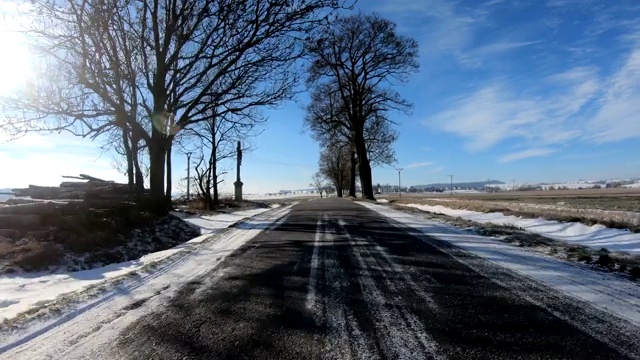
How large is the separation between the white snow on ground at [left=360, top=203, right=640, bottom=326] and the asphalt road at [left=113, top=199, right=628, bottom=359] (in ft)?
1.18

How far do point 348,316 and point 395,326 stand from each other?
1.82 feet

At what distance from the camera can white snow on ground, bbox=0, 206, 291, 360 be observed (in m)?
4.05

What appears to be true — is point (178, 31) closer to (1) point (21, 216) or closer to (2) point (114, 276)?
(1) point (21, 216)

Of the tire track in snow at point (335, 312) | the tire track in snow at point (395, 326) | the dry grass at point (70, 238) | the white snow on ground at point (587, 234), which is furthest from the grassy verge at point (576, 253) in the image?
the dry grass at point (70, 238)

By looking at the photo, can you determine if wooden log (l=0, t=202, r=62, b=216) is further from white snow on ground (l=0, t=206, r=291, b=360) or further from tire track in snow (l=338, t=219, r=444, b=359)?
Result: tire track in snow (l=338, t=219, r=444, b=359)

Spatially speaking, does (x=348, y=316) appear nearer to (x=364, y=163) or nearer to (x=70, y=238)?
(x=70, y=238)

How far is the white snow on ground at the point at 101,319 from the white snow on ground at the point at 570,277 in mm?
4747

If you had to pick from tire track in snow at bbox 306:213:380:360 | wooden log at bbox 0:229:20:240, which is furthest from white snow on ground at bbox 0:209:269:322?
tire track in snow at bbox 306:213:380:360

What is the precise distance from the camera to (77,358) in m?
3.85

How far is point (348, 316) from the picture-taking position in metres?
4.77

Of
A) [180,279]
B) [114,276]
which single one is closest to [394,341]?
[180,279]

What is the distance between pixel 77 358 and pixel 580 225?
12.9m

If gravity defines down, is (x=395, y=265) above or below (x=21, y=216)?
below

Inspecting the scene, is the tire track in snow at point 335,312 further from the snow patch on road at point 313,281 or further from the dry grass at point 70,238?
the dry grass at point 70,238
